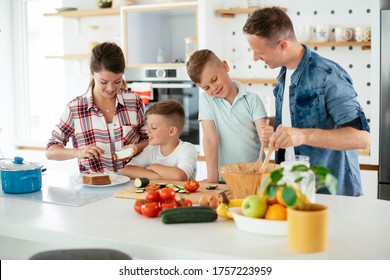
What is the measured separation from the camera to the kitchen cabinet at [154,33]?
462 centimetres

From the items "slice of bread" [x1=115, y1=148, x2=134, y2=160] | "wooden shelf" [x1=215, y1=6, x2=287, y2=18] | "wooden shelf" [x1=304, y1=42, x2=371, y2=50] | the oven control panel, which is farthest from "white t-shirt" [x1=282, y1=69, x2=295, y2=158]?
the oven control panel

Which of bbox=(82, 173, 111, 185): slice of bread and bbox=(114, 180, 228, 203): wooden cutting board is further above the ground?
bbox=(82, 173, 111, 185): slice of bread

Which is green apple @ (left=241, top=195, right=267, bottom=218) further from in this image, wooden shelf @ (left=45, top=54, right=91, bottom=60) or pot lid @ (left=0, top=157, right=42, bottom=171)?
wooden shelf @ (left=45, top=54, right=91, bottom=60)

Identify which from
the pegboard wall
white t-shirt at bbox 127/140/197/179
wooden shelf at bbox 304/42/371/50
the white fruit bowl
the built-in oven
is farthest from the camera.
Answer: the built-in oven

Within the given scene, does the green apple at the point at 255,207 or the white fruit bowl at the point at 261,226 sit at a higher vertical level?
the green apple at the point at 255,207

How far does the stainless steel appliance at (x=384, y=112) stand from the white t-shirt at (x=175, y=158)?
149 cm

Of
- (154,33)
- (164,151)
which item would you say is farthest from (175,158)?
(154,33)

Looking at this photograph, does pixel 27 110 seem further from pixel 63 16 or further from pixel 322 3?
pixel 322 3

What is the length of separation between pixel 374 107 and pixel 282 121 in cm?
130

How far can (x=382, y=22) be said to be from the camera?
348 cm

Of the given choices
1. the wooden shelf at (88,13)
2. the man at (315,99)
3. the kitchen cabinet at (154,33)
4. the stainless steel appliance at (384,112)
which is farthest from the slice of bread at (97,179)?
the wooden shelf at (88,13)

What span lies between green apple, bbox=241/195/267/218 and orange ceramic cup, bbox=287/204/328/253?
0.49 feet

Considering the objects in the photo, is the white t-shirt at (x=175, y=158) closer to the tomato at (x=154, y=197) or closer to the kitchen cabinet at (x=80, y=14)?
the tomato at (x=154, y=197)

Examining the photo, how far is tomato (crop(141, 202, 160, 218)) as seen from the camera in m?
1.85
